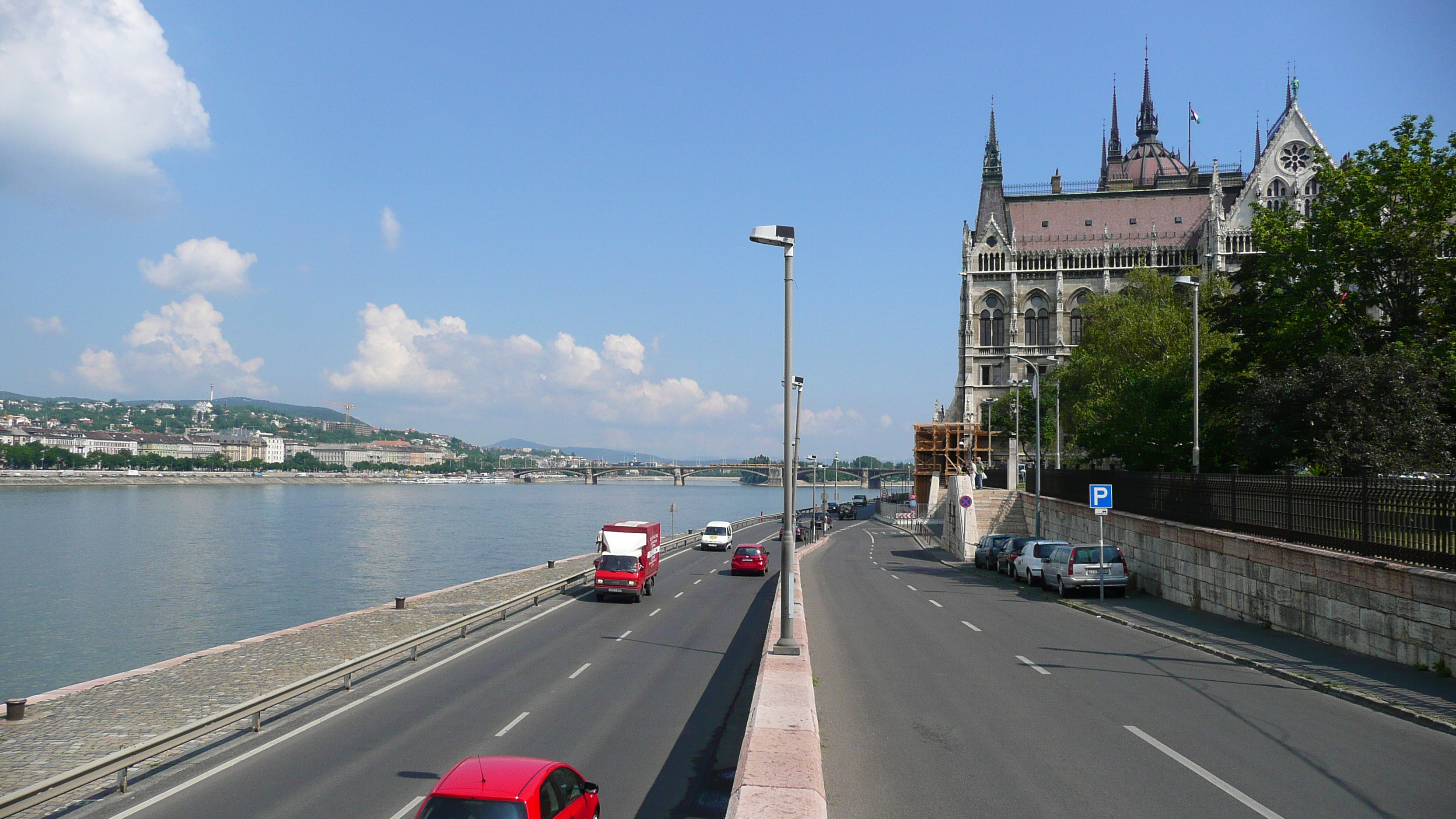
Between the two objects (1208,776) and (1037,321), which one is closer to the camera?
(1208,776)

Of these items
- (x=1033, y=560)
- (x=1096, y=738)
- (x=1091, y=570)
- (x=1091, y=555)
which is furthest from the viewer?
Result: (x=1033, y=560)

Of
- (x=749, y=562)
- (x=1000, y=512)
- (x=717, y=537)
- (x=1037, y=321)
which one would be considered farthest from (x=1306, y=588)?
(x=1037, y=321)

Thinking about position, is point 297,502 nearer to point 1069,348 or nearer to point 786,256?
point 1069,348

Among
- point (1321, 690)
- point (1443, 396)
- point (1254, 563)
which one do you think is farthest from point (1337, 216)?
point (1321, 690)

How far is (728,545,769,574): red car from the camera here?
44.4m

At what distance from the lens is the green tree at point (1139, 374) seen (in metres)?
43.6

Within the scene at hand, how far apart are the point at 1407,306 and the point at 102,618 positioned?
54872 millimetres

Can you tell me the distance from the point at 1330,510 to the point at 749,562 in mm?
28895

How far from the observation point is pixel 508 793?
24.2ft

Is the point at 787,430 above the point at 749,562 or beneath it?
above

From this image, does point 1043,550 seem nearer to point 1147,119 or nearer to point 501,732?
point 501,732

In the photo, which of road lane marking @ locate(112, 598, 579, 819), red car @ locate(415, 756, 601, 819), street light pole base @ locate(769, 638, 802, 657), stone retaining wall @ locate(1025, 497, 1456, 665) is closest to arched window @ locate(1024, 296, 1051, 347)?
stone retaining wall @ locate(1025, 497, 1456, 665)

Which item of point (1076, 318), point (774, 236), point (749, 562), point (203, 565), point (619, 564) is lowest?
point (203, 565)

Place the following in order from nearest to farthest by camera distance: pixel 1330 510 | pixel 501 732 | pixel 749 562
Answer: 1. pixel 501 732
2. pixel 1330 510
3. pixel 749 562
